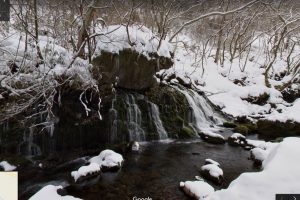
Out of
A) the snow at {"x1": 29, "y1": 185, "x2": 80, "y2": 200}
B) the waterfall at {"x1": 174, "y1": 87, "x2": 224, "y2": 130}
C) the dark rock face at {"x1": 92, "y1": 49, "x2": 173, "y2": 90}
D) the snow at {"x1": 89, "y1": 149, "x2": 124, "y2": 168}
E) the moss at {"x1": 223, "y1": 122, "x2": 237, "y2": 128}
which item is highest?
the dark rock face at {"x1": 92, "y1": 49, "x2": 173, "y2": 90}

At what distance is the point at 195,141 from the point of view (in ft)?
35.5

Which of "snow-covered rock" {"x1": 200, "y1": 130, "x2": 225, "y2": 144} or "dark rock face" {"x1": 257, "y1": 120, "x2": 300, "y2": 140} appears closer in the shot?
"snow-covered rock" {"x1": 200, "y1": 130, "x2": 225, "y2": 144}

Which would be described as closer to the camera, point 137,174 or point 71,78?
point 137,174

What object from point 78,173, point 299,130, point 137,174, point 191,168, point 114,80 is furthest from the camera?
point 299,130

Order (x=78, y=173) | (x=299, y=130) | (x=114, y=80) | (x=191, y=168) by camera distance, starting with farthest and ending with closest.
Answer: (x=299, y=130)
(x=114, y=80)
(x=191, y=168)
(x=78, y=173)

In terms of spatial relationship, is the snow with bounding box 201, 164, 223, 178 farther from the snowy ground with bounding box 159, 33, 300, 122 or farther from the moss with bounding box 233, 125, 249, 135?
the snowy ground with bounding box 159, 33, 300, 122

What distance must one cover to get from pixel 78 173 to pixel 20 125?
2660 mm

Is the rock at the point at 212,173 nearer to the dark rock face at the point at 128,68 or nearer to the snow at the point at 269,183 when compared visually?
the snow at the point at 269,183

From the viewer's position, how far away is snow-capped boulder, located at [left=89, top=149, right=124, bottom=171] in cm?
764

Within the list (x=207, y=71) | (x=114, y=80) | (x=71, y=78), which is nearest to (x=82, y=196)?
(x=71, y=78)

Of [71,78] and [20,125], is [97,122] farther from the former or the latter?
[20,125]

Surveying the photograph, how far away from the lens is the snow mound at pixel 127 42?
1030 centimetres

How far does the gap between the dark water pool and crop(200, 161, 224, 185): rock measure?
17 cm

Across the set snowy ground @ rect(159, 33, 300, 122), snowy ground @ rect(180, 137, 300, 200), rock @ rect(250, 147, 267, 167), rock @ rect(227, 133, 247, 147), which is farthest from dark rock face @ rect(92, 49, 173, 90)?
snowy ground @ rect(180, 137, 300, 200)
